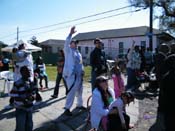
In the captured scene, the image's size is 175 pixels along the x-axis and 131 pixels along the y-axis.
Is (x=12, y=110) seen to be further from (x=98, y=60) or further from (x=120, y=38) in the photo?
(x=120, y=38)

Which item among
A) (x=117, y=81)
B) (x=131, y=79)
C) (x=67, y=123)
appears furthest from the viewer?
(x=131, y=79)

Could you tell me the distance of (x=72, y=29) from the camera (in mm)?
7594

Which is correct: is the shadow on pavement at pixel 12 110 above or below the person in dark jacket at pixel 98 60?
below

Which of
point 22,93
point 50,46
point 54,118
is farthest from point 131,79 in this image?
point 50,46

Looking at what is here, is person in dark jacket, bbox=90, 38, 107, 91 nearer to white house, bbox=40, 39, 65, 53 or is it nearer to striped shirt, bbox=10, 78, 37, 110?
striped shirt, bbox=10, 78, 37, 110

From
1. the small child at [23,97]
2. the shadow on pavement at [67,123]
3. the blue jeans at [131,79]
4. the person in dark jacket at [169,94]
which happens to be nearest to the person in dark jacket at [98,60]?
the shadow on pavement at [67,123]

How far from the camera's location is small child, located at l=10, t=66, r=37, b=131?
5.82 metres

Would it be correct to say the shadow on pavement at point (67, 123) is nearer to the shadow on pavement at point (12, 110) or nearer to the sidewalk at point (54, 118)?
the sidewalk at point (54, 118)

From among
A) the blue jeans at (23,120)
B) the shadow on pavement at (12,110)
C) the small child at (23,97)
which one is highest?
the small child at (23,97)

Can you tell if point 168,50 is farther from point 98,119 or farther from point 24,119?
point 24,119

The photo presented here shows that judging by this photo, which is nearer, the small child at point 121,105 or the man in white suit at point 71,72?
the small child at point 121,105

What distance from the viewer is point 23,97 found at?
19.1ft

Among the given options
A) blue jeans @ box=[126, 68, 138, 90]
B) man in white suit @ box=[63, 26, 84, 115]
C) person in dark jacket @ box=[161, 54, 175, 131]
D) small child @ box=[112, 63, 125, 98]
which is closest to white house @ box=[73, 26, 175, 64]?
blue jeans @ box=[126, 68, 138, 90]

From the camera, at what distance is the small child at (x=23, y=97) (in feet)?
19.1
